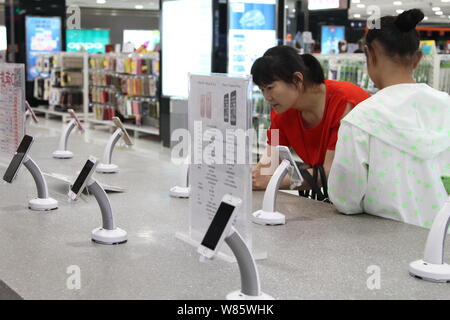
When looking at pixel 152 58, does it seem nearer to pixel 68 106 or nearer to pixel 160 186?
pixel 68 106

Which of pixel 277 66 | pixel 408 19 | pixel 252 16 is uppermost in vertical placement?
pixel 252 16

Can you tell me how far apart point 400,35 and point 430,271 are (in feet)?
2.94

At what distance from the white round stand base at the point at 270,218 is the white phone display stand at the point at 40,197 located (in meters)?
0.72

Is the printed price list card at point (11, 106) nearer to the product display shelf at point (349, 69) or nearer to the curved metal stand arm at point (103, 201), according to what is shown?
the curved metal stand arm at point (103, 201)

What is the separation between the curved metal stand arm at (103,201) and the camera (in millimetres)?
1796

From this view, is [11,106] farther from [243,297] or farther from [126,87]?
[126,87]

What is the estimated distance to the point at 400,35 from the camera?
83.0 inches

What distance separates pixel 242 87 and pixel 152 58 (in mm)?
9508

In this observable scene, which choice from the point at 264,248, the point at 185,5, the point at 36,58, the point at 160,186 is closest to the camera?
the point at 264,248

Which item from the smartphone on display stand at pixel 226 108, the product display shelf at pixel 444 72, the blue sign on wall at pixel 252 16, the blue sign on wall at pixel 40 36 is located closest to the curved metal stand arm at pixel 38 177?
the smartphone on display stand at pixel 226 108

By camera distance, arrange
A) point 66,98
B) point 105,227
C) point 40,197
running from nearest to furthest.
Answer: point 105,227, point 40,197, point 66,98

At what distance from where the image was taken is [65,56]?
13.2 metres

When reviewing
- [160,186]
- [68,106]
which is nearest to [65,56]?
[68,106]

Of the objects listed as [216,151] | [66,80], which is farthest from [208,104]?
[66,80]
